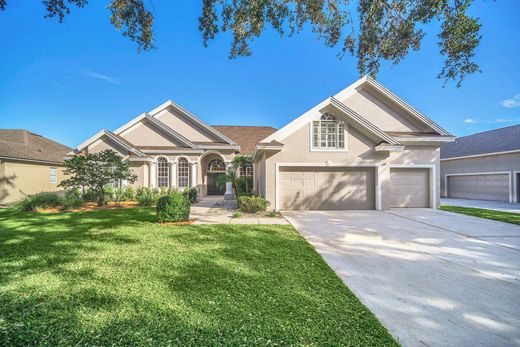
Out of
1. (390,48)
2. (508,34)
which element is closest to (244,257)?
(390,48)

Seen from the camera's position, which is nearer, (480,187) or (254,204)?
(254,204)

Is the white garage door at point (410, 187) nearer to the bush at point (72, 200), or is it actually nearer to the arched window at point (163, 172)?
the arched window at point (163, 172)

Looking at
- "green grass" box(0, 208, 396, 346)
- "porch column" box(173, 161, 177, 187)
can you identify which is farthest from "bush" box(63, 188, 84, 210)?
"green grass" box(0, 208, 396, 346)

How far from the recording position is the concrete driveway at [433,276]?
2.58m

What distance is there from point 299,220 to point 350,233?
230 cm

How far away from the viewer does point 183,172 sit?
16.9 meters

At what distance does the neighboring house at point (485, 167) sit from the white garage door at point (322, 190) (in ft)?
43.4

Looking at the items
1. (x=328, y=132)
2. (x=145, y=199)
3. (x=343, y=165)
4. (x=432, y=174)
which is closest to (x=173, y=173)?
(x=145, y=199)

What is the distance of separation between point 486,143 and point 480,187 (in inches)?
164

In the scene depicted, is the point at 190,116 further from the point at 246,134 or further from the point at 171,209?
the point at 171,209

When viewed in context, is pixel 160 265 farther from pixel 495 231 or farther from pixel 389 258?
pixel 495 231

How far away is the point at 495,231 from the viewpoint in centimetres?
696

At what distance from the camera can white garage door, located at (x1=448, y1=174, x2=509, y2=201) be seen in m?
16.2

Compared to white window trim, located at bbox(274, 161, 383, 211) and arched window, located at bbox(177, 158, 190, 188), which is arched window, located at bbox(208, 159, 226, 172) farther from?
white window trim, located at bbox(274, 161, 383, 211)
